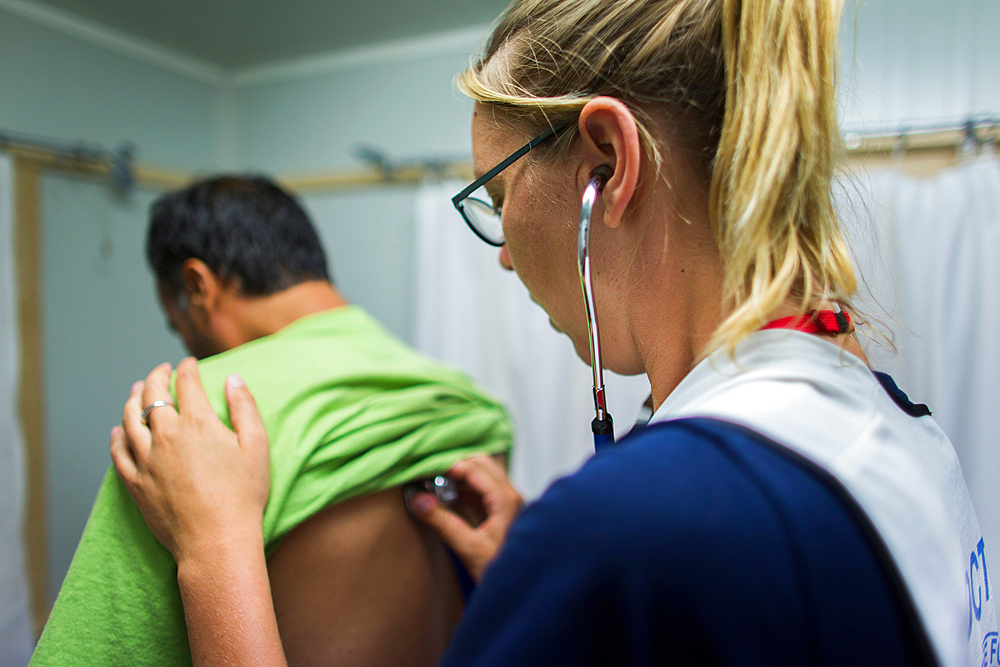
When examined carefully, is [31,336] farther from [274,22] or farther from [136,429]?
[274,22]

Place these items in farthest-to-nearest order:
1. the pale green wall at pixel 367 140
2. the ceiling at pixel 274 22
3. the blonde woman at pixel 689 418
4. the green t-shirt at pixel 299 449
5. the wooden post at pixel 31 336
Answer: the pale green wall at pixel 367 140 < the ceiling at pixel 274 22 < the wooden post at pixel 31 336 < the green t-shirt at pixel 299 449 < the blonde woman at pixel 689 418

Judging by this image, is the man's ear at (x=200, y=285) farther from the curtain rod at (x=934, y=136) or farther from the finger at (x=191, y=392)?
the curtain rod at (x=934, y=136)

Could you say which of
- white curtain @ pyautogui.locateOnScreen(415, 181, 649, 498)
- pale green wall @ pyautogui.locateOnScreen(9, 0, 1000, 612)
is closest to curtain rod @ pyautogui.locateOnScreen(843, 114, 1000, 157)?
pale green wall @ pyautogui.locateOnScreen(9, 0, 1000, 612)

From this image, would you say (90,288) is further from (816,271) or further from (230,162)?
(816,271)

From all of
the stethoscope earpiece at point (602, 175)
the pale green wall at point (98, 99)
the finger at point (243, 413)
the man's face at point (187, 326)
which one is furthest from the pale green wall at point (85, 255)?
the stethoscope earpiece at point (602, 175)

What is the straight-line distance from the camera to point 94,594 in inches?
21.9

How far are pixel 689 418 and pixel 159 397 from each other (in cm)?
54

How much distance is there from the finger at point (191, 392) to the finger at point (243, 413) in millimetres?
22

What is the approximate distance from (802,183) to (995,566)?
71 centimetres

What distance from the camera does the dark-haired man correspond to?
562mm

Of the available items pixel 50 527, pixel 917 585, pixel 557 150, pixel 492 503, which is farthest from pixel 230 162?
pixel 917 585

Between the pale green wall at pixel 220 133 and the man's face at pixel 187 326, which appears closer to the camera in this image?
the pale green wall at pixel 220 133

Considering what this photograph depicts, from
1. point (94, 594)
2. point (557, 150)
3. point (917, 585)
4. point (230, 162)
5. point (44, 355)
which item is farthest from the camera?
point (230, 162)

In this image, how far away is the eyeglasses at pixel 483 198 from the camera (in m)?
0.46
